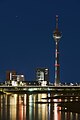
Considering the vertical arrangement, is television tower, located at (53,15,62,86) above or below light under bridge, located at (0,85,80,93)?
above

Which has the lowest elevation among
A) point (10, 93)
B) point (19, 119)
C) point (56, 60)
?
point (19, 119)

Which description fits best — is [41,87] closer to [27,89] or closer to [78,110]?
[27,89]

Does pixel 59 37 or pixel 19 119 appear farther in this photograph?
pixel 59 37

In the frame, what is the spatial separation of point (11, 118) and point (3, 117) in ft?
5.26

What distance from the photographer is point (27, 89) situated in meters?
111

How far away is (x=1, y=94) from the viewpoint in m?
104

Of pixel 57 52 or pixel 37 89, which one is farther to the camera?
pixel 57 52

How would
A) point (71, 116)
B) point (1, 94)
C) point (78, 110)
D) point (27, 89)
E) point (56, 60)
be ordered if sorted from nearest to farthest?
point (71, 116)
point (78, 110)
point (1, 94)
point (27, 89)
point (56, 60)

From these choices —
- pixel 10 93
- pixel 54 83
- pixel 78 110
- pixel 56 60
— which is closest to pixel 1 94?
pixel 10 93

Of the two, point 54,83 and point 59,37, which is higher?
point 59,37

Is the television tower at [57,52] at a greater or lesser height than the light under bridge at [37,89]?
greater

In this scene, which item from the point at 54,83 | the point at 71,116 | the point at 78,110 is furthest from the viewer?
the point at 54,83

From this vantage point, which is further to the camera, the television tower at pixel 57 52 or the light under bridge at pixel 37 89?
the television tower at pixel 57 52

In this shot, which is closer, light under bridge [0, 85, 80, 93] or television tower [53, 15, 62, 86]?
light under bridge [0, 85, 80, 93]
